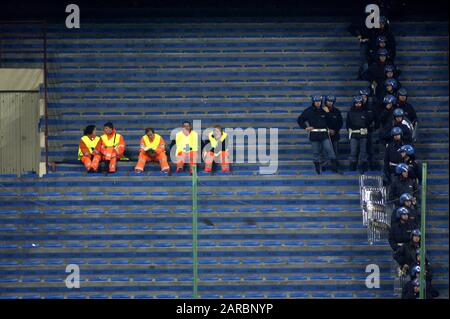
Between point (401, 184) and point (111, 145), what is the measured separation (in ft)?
18.5

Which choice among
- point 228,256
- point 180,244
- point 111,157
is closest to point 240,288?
point 228,256

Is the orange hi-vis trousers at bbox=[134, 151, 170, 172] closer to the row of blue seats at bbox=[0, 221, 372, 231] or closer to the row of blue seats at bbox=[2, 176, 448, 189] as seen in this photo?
the row of blue seats at bbox=[2, 176, 448, 189]

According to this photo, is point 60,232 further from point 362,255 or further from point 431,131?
point 431,131

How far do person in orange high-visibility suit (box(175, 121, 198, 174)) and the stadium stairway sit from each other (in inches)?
19.7

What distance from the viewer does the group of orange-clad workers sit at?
2358 centimetres

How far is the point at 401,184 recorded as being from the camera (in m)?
21.7

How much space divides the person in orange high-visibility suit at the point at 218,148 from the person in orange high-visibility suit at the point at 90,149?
6.71ft

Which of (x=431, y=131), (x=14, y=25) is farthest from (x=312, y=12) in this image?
(x=14, y=25)

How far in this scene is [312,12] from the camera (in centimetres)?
2655

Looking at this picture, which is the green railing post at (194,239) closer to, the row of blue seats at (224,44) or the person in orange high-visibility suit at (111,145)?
the person in orange high-visibility suit at (111,145)

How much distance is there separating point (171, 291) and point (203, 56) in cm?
592

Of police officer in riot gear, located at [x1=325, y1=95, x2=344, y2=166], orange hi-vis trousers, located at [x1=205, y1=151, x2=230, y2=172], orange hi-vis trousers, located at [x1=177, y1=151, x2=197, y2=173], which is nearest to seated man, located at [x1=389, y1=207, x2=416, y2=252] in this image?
police officer in riot gear, located at [x1=325, y1=95, x2=344, y2=166]

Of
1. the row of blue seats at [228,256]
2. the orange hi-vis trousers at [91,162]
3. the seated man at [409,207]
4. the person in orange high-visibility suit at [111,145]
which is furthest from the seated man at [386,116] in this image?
the orange hi-vis trousers at [91,162]

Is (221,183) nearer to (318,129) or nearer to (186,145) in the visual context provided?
(186,145)
